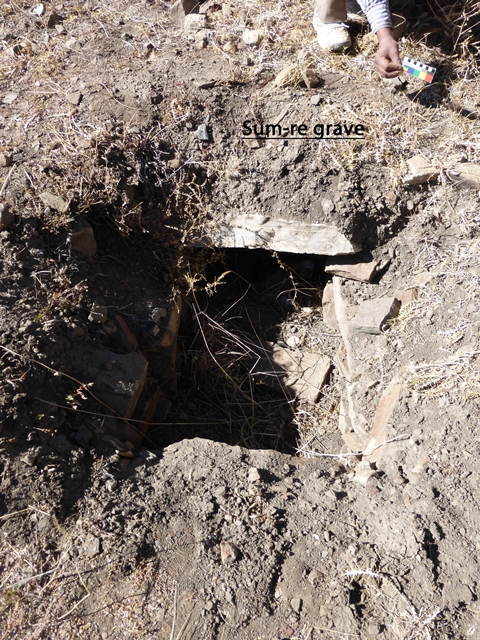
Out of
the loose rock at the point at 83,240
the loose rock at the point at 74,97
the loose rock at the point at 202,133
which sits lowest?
the loose rock at the point at 83,240

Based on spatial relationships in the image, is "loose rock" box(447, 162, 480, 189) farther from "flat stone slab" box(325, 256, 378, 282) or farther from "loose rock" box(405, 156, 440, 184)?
"flat stone slab" box(325, 256, 378, 282)

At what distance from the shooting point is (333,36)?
357 cm

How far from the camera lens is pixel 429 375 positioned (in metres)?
2.72

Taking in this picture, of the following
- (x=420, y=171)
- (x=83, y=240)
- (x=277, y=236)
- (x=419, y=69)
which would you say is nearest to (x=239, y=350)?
(x=277, y=236)

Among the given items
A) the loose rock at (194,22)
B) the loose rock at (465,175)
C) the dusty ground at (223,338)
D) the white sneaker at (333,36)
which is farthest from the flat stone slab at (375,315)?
the loose rock at (194,22)

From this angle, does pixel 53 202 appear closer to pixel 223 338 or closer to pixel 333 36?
pixel 223 338

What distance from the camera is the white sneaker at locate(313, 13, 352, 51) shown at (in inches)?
140

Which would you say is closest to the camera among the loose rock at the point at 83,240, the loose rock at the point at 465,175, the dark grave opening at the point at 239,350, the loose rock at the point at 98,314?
the loose rock at the point at 98,314

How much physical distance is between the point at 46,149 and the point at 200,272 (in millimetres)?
1161

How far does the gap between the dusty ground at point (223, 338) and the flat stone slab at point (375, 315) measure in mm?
76

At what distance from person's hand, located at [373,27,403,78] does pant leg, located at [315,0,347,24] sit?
507 millimetres

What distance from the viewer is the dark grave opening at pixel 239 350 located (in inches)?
133

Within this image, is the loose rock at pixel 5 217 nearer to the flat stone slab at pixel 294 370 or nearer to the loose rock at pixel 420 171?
the flat stone slab at pixel 294 370

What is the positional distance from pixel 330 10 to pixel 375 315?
2.04 metres
